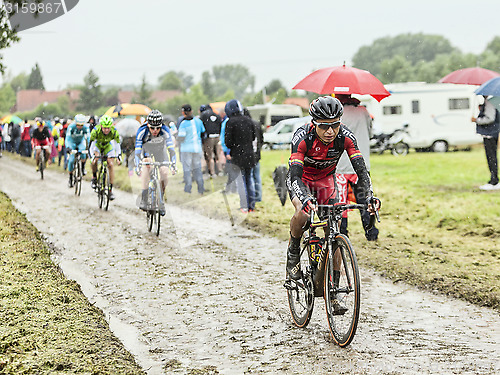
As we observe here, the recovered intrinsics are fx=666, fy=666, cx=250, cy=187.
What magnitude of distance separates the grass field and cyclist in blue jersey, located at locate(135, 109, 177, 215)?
191 cm

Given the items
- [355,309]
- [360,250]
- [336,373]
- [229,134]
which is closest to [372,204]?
[355,309]

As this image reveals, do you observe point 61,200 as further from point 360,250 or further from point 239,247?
point 360,250

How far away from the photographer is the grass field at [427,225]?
26.7ft

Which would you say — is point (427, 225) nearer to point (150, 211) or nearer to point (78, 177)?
point (150, 211)

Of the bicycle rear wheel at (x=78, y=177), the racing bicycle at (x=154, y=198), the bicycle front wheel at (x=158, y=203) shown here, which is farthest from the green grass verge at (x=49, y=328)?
the bicycle rear wheel at (x=78, y=177)

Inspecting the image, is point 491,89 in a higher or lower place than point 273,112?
→ higher

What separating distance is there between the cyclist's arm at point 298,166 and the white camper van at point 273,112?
42.2 meters

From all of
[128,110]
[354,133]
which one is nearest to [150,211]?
[354,133]

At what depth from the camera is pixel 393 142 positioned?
31.9 metres

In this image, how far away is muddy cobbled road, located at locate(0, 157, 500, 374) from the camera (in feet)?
17.1

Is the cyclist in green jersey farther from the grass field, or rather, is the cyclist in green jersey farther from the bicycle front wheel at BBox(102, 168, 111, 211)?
the grass field

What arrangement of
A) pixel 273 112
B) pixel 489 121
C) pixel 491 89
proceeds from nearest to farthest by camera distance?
pixel 491 89 < pixel 489 121 < pixel 273 112

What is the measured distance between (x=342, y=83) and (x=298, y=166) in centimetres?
375

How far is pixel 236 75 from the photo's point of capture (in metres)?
200
